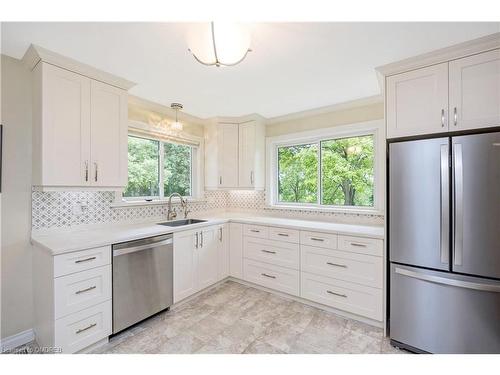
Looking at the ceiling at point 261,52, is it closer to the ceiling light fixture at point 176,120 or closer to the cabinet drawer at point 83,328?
the ceiling light fixture at point 176,120

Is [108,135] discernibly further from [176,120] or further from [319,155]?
[319,155]

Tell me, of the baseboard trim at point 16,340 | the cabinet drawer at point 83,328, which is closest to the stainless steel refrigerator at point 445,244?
the cabinet drawer at point 83,328

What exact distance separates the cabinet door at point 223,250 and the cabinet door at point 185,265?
0.43m

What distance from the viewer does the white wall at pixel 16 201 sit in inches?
74.7

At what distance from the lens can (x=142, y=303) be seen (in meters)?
2.21

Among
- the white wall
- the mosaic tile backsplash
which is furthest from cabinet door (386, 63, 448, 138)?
the white wall

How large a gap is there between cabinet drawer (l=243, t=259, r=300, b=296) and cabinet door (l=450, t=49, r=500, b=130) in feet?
6.87

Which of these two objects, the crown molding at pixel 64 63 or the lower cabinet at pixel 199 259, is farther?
the lower cabinet at pixel 199 259

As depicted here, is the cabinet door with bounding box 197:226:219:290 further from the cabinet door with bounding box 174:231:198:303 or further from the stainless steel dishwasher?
the stainless steel dishwasher

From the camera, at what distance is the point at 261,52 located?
1.79m

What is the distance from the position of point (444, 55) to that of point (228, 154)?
266 centimetres

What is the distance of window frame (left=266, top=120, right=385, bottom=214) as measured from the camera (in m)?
2.81
